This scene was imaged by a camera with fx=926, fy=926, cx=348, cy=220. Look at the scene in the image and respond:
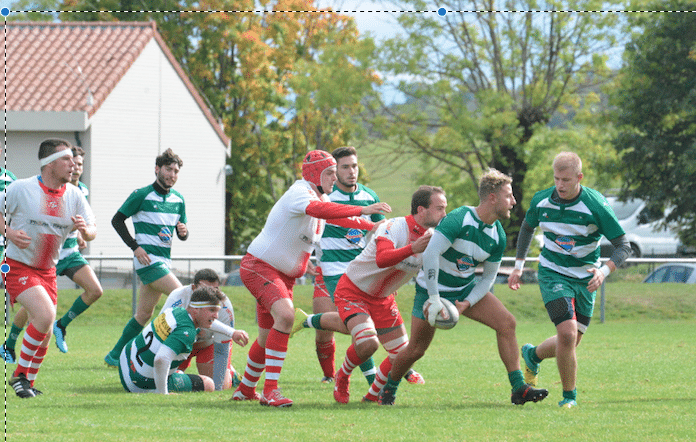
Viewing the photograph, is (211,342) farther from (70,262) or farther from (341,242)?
(70,262)

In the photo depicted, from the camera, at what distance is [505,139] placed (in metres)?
30.2

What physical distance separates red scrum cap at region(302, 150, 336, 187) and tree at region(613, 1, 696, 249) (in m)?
23.8

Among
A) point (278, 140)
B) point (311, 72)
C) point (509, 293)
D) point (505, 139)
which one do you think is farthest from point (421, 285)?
point (278, 140)

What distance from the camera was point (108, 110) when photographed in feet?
100

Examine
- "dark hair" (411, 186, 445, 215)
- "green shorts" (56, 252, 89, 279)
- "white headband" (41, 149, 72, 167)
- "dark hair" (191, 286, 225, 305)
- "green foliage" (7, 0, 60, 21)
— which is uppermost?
"green foliage" (7, 0, 60, 21)

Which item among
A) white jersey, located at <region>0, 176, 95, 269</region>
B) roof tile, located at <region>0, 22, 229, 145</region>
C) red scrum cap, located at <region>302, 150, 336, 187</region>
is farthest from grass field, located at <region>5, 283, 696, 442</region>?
roof tile, located at <region>0, 22, 229, 145</region>

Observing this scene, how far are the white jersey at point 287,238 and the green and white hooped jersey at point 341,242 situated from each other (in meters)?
1.68

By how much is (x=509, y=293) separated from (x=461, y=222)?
13.7 meters

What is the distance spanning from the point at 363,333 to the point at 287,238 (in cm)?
97

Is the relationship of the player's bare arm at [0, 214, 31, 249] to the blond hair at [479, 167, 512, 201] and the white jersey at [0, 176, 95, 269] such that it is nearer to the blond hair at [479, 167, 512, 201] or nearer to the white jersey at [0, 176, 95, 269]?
the white jersey at [0, 176, 95, 269]

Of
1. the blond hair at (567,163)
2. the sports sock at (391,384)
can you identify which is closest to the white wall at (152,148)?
the sports sock at (391,384)

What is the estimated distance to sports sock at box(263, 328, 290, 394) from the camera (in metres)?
7.26

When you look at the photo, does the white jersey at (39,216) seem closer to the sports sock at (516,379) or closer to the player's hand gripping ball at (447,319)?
the player's hand gripping ball at (447,319)

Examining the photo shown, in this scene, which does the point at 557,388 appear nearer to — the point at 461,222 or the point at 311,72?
the point at 461,222
